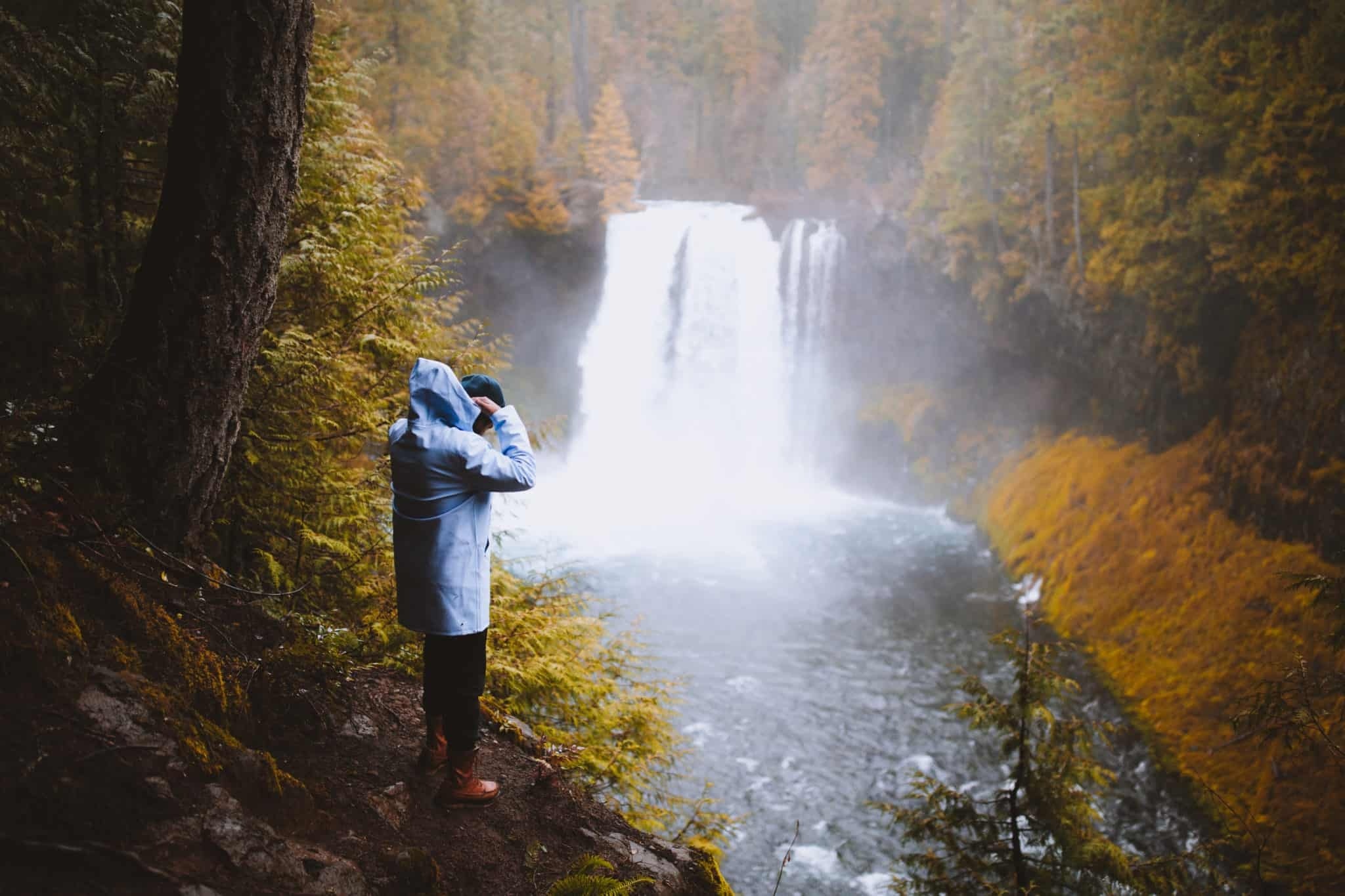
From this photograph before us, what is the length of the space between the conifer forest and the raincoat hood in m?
0.02

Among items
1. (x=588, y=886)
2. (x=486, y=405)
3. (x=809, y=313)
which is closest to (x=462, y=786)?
(x=588, y=886)

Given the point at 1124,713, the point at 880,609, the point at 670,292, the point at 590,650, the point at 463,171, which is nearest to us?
the point at 590,650

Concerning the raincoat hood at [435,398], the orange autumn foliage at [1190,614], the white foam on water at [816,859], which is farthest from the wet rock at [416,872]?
the orange autumn foliage at [1190,614]

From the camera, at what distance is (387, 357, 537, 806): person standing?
3078mm

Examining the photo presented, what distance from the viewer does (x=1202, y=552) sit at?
1206 centimetres

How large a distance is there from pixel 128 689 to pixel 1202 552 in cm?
1422

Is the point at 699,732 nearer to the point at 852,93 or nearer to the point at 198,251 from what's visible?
the point at 198,251

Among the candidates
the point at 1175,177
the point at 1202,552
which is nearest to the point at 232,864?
the point at 1202,552

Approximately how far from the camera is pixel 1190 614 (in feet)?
37.1

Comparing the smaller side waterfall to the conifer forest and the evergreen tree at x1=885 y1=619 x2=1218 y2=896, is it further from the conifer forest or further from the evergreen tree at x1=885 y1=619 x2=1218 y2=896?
the evergreen tree at x1=885 y1=619 x2=1218 y2=896

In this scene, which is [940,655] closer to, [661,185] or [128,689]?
[128,689]

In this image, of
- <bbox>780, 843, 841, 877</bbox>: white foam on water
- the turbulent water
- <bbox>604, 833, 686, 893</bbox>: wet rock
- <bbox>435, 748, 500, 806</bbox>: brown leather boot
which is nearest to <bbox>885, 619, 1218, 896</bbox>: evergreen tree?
the turbulent water

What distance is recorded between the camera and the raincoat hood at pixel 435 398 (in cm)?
310

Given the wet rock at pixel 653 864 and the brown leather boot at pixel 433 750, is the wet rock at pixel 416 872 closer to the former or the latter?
the brown leather boot at pixel 433 750
